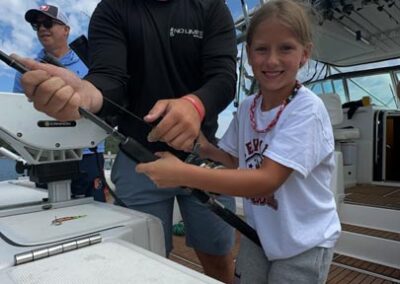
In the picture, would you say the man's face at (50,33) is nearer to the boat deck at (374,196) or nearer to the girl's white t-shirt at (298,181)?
the girl's white t-shirt at (298,181)

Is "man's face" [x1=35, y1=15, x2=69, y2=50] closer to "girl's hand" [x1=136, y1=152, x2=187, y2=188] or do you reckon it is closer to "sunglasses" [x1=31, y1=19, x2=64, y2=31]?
"sunglasses" [x1=31, y1=19, x2=64, y2=31]

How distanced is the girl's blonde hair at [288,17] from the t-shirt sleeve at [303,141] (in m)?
0.19

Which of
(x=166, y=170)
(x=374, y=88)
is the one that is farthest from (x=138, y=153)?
(x=374, y=88)

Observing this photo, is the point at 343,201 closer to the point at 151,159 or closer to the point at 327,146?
the point at 327,146

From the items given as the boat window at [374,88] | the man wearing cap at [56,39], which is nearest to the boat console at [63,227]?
the man wearing cap at [56,39]

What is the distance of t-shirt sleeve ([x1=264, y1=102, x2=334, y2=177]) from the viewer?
0.76 m

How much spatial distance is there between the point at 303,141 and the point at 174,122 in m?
0.29

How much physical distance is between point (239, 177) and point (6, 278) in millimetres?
438

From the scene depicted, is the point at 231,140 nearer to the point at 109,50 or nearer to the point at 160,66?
the point at 160,66

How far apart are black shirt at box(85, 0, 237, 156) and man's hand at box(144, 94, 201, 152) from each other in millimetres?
278

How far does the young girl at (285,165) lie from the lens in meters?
0.76

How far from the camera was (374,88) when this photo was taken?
6.25 meters

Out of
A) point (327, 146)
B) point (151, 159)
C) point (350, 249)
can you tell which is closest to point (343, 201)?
point (350, 249)

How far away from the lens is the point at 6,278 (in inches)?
19.7
